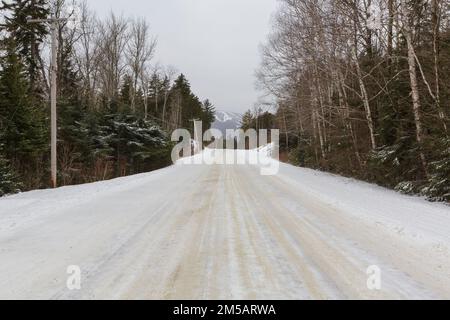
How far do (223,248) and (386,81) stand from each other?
12.3 m

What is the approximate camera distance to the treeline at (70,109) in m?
20.4

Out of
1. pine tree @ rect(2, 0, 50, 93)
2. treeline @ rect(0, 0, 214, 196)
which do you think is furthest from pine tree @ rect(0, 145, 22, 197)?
pine tree @ rect(2, 0, 50, 93)

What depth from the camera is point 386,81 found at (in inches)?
604

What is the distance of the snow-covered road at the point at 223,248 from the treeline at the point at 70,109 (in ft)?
27.7

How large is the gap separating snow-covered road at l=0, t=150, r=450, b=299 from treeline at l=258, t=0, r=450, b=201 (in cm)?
340

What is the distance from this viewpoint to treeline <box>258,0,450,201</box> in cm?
1247

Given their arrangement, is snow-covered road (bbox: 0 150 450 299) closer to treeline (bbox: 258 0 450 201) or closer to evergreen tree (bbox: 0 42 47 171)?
treeline (bbox: 258 0 450 201)

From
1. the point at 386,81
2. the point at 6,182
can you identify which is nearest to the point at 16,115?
the point at 6,182

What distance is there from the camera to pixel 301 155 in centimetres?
3350

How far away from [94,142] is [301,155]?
16915 mm

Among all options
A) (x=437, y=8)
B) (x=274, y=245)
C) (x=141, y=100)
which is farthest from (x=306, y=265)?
(x=141, y=100)

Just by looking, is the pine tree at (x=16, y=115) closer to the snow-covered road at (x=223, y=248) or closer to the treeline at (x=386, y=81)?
the snow-covered road at (x=223, y=248)

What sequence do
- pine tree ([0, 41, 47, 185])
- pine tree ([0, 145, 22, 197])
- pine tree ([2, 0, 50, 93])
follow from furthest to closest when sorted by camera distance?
pine tree ([2, 0, 50, 93])
pine tree ([0, 41, 47, 185])
pine tree ([0, 145, 22, 197])

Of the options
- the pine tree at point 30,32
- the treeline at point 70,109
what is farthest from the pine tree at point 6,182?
the pine tree at point 30,32
